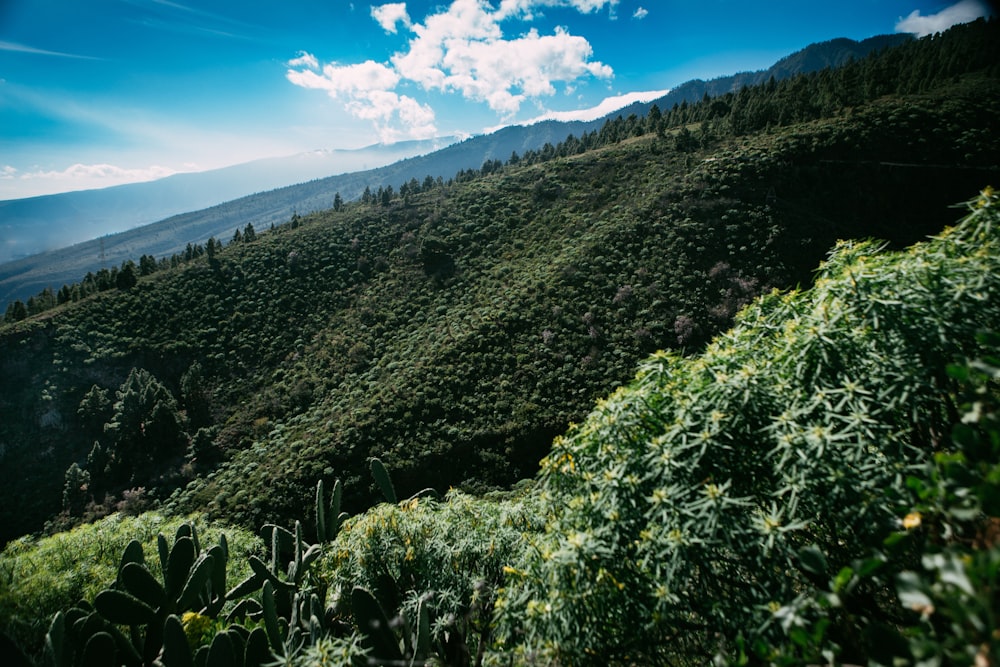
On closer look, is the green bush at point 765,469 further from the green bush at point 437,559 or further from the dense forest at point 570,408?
the green bush at point 437,559

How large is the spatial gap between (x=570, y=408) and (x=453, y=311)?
15.1 meters

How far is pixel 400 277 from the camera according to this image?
43.4 metres

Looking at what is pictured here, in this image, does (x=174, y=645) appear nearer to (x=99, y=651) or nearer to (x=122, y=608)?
(x=99, y=651)

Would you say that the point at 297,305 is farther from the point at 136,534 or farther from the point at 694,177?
the point at 694,177

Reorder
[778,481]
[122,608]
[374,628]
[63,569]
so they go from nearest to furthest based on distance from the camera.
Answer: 1. [778,481]
2. [374,628]
3. [122,608]
4. [63,569]

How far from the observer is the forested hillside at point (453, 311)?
87.0ft

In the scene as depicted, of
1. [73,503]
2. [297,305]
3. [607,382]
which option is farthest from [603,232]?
[73,503]

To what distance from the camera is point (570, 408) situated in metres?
25.2

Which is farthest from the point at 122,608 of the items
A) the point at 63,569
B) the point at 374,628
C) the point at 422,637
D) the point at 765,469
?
the point at 765,469

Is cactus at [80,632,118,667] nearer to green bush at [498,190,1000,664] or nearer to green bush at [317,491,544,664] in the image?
green bush at [317,491,544,664]

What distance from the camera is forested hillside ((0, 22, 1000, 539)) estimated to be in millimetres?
26516

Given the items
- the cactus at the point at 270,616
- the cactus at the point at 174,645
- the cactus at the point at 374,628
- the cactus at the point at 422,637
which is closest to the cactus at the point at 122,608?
Answer: the cactus at the point at 174,645

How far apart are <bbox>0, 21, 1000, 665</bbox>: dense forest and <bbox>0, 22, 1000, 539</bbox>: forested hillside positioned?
0.93 feet

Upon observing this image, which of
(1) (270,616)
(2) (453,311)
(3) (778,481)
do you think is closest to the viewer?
(3) (778,481)
